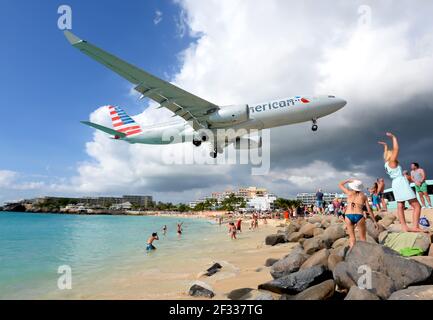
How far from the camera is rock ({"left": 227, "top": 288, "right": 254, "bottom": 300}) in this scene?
7.71 metres

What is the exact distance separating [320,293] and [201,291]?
3612 millimetres

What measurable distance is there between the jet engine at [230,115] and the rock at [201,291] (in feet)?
53.3

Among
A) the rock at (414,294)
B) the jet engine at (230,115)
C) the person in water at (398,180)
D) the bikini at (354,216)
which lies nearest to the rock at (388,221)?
the person in water at (398,180)

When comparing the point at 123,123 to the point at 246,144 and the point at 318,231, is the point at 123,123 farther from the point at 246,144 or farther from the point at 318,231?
the point at 318,231

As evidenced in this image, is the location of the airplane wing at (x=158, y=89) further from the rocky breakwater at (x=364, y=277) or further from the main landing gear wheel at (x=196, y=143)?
the rocky breakwater at (x=364, y=277)

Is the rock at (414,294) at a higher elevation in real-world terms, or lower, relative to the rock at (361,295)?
higher

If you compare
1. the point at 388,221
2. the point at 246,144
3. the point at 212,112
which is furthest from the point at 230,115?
the point at 388,221

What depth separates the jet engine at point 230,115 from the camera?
74.9ft

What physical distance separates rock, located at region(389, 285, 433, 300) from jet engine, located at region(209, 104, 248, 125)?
18.8 meters

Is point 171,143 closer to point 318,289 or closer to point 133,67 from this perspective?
point 133,67

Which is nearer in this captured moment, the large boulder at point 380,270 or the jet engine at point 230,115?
the large boulder at point 380,270

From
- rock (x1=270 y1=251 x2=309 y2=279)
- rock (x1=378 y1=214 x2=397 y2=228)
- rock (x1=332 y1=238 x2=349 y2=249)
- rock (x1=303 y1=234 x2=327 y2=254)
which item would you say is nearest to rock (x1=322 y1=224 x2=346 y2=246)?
rock (x1=303 y1=234 x2=327 y2=254)

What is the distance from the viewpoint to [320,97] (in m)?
24.7
